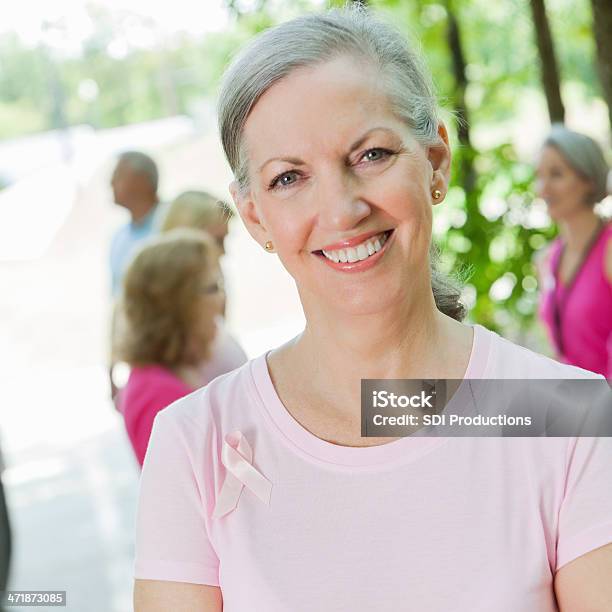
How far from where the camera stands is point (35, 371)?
7.09m

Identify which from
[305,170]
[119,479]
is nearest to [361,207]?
[305,170]

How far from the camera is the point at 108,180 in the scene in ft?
12.4

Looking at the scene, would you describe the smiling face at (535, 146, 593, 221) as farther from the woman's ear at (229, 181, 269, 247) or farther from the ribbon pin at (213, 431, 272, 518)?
the ribbon pin at (213, 431, 272, 518)

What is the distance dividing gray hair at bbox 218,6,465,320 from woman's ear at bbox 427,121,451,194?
0.5 inches

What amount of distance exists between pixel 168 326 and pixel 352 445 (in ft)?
3.26

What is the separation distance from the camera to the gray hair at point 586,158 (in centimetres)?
266

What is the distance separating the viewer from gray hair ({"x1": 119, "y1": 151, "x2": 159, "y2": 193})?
3.29 m

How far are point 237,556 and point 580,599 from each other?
0.36 m

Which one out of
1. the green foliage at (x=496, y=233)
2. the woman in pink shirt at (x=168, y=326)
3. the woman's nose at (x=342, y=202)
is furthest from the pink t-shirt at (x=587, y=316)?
the woman's nose at (x=342, y=202)

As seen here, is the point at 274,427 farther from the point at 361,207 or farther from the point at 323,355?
the point at 361,207

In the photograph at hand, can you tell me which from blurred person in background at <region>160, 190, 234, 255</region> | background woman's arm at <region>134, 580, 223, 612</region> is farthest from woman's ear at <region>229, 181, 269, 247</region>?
blurred person in background at <region>160, 190, 234, 255</region>

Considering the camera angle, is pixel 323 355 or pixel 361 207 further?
pixel 323 355

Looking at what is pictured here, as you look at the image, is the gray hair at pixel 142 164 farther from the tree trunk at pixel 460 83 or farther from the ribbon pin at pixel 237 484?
the ribbon pin at pixel 237 484

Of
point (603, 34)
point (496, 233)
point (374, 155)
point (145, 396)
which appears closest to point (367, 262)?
point (374, 155)
